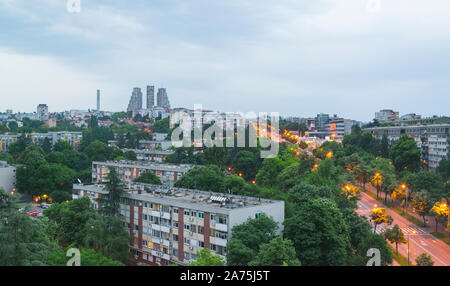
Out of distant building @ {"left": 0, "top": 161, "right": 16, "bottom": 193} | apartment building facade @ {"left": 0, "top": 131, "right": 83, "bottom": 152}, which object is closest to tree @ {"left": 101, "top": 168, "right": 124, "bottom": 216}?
distant building @ {"left": 0, "top": 161, "right": 16, "bottom": 193}

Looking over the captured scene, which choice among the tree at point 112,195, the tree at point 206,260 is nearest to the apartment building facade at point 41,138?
the tree at point 112,195

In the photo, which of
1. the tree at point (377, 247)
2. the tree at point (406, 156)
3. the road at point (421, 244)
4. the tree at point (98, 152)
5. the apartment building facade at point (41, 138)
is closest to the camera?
the tree at point (377, 247)

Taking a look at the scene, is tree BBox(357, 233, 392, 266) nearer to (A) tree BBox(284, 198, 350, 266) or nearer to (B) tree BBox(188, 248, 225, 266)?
(A) tree BBox(284, 198, 350, 266)

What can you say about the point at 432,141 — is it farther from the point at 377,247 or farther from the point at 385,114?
the point at 385,114

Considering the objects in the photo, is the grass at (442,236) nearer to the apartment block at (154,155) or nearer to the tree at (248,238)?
the tree at (248,238)
